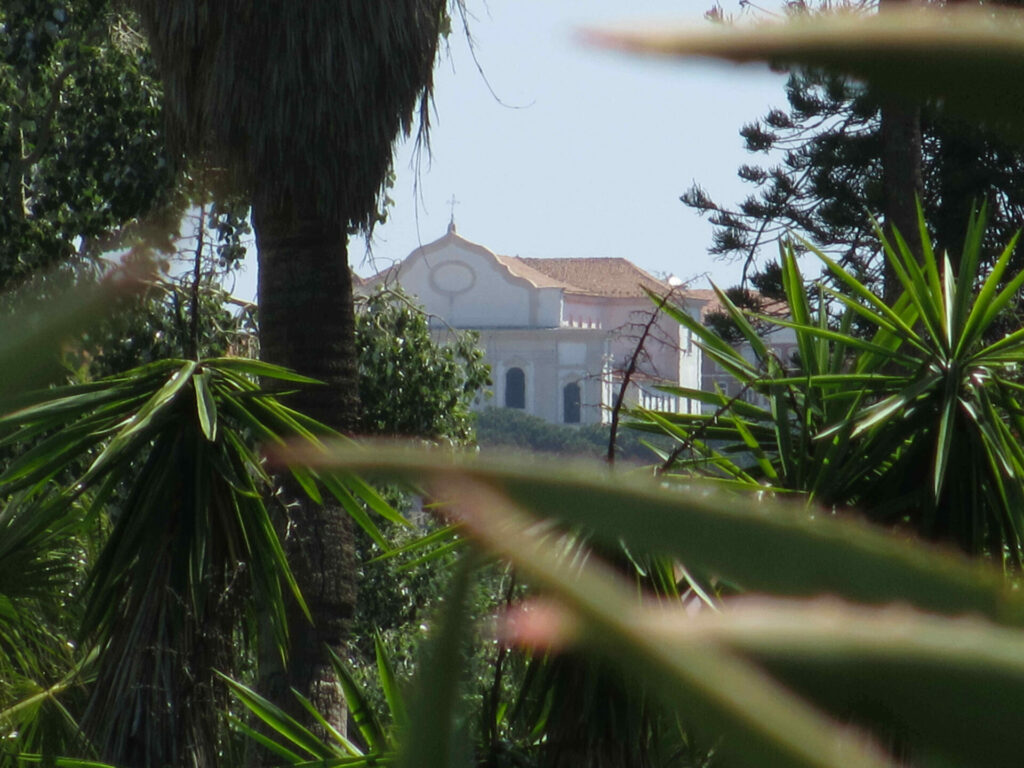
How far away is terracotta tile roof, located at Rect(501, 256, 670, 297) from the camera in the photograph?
4691 cm

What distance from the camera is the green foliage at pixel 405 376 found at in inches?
383

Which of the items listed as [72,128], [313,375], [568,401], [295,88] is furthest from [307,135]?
[568,401]

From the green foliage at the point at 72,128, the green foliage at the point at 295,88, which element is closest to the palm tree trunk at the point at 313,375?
the green foliage at the point at 295,88

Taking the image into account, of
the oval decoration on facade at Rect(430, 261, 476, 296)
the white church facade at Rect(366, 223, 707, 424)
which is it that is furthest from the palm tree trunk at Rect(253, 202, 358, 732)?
the oval decoration on facade at Rect(430, 261, 476, 296)

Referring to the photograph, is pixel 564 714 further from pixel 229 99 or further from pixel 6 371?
pixel 229 99

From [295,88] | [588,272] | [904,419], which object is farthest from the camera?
[588,272]

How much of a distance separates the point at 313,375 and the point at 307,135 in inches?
35.8

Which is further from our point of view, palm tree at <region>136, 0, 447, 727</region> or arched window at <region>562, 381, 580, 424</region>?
arched window at <region>562, 381, 580, 424</region>

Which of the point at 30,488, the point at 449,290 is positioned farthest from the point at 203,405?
the point at 449,290

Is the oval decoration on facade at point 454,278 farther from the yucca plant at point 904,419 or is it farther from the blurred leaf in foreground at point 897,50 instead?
the blurred leaf in foreground at point 897,50

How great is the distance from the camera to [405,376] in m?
9.84

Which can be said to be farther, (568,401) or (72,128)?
(568,401)

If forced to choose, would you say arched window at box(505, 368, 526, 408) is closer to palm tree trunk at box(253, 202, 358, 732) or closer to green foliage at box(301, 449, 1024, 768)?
palm tree trunk at box(253, 202, 358, 732)

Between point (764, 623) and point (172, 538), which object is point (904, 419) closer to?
point (172, 538)
